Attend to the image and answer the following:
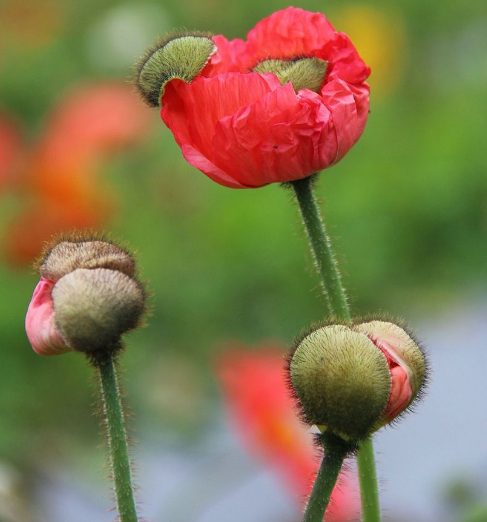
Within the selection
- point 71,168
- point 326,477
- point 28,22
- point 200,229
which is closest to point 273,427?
point 71,168

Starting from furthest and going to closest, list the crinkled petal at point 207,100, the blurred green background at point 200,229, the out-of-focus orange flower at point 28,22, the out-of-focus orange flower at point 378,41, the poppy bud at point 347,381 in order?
the out-of-focus orange flower at point 28,22
the out-of-focus orange flower at point 378,41
the blurred green background at point 200,229
the crinkled petal at point 207,100
the poppy bud at point 347,381

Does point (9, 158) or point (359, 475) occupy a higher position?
point (9, 158)

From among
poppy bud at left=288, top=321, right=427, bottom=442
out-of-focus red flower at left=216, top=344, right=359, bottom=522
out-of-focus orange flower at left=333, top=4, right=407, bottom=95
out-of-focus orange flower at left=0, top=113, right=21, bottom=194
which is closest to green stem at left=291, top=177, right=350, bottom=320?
poppy bud at left=288, top=321, right=427, bottom=442

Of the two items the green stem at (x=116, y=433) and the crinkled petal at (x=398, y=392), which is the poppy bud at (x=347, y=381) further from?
the green stem at (x=116, y=433)

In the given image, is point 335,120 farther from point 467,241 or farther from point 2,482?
point 467,241

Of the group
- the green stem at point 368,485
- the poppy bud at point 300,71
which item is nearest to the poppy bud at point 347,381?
the green stem at point 368,485

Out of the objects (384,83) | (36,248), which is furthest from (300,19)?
(384,83)

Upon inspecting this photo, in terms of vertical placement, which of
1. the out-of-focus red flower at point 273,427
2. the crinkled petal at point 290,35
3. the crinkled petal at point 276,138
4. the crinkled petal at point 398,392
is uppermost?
the out-of-focus red flower at point 273,427
